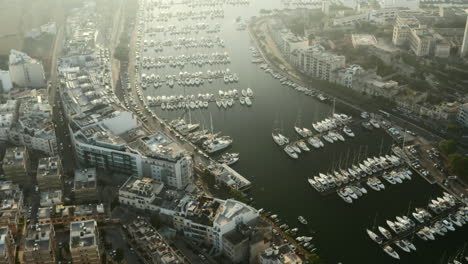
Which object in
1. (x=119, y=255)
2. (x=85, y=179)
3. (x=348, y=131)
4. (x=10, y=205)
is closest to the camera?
(x=119, y=255)

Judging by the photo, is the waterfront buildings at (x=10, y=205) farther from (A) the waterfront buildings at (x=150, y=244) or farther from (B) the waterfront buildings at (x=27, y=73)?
(B) the waterfront buildings at (x=27, y=73)

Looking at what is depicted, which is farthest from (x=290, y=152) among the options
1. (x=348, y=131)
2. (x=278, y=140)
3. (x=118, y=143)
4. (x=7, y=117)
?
→ (x=7, y=117)

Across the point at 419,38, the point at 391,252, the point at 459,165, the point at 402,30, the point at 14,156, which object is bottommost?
the point at 391,252

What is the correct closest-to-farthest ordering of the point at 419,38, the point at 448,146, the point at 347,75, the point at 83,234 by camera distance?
the point at 83,234 → the point at 448,146 → the point at 347,75 → the point at 419,38

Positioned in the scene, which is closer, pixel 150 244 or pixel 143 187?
pixel 150 244

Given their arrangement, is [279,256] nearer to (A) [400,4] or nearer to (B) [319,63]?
(B) [319,63]

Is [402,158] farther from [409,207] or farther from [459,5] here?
[459,5]

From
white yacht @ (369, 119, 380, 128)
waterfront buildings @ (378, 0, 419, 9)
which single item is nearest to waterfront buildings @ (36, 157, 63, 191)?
white yacht @ (369, 119, 380, 128)
